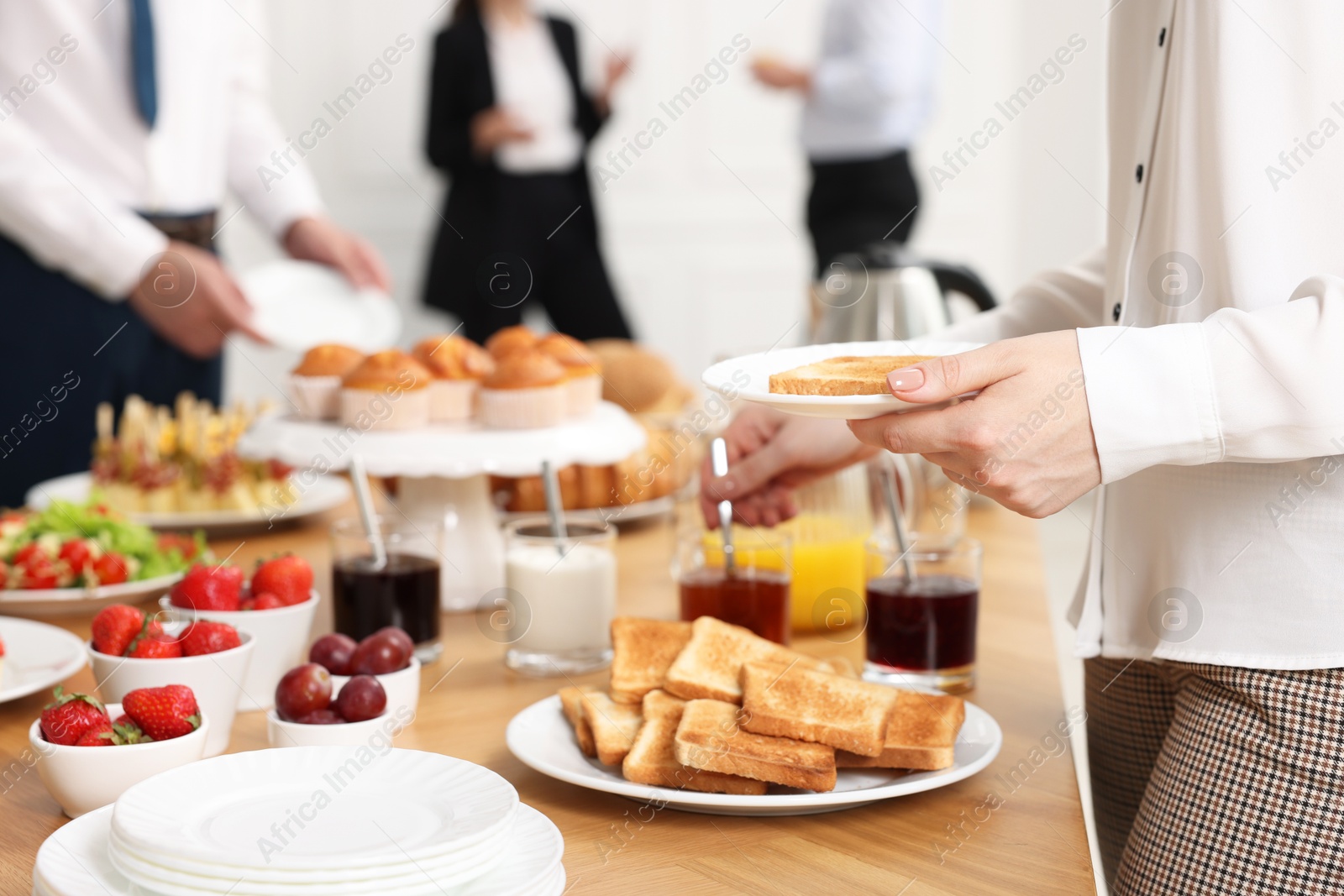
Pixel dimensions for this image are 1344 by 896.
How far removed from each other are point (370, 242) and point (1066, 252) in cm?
299

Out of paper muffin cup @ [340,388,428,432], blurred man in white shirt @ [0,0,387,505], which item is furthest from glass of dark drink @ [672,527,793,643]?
blurred man in white shirt @ [0,0,387,505]

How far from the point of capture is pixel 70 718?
2.92 feet

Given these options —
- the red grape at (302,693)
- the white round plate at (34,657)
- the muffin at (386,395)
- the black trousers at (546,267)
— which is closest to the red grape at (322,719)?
the red grape at (302,693)

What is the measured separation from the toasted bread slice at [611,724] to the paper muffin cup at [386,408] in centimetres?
56

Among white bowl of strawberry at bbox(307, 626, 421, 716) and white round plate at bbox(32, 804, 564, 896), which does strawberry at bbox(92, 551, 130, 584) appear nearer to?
white bowl of strawberry at bbox(307, 626, 421, 716)

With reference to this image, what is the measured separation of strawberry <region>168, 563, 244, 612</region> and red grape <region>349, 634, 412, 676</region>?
151 mm

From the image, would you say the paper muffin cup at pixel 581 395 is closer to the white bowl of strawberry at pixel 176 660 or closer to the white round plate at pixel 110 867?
the white bowl of strawberry at pixel 176 660

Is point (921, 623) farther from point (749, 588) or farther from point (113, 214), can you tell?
point (113, 214)

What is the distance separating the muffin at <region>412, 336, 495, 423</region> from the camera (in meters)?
1.54

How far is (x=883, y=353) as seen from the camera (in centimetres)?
108

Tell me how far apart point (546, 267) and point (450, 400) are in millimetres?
3285

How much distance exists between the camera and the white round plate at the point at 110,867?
70 cm

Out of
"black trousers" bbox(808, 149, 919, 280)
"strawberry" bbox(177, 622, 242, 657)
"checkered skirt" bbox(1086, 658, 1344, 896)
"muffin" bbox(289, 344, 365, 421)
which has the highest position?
"black trousers" bbox(808, 149, 919, 280)

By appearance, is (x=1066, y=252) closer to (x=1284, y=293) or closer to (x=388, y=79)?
(x=388, y=79)
